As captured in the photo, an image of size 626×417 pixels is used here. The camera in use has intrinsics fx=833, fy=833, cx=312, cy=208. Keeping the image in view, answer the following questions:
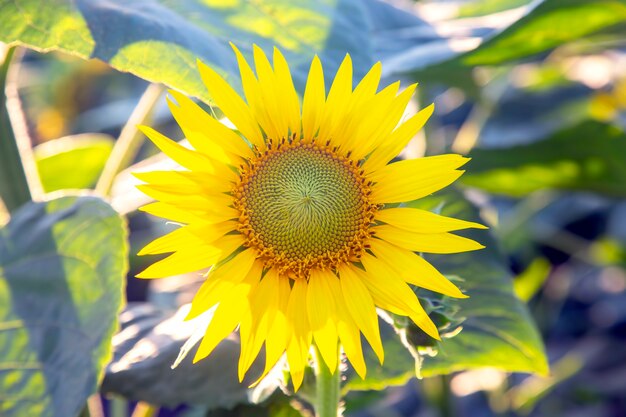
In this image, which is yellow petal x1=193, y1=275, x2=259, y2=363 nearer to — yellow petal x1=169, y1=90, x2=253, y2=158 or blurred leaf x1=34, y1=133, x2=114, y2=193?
yellow petal x1=169, y1=90, x2=253, y2=158

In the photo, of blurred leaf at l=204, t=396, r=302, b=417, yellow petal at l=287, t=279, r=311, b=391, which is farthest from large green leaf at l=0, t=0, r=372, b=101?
blurred leaf at l=204, t=396, r=302, b=417

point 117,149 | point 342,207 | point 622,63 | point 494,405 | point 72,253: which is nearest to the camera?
point 342,207

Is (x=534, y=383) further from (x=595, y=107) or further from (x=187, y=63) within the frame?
(x=187, y=63)

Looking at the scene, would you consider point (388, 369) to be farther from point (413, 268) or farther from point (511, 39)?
point (511, 39)

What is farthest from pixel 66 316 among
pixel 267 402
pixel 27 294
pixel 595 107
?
pixel 595 107

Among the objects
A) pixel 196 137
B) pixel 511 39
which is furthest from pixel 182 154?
pixel 511 39

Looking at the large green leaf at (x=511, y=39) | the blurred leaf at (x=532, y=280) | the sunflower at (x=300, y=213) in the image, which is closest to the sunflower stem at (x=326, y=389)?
Result: the sunflower at (x=300, y=213)
